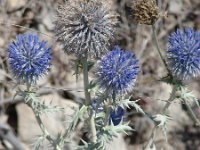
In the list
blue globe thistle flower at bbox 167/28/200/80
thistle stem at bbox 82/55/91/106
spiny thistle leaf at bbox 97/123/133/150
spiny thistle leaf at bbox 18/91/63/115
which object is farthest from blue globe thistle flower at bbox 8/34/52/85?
blue globe thistle flower at bbox 167/28/200/80

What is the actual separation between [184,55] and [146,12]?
448mm

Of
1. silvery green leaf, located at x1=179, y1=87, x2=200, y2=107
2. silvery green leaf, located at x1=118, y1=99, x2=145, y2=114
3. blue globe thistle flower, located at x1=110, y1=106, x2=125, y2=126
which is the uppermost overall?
silvery green leaf, located at x1=179, y1=87, x2=200, y2=107

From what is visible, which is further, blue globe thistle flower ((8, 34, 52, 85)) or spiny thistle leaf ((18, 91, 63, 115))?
blue globe thistle flower ((8, 34, 52, 85))

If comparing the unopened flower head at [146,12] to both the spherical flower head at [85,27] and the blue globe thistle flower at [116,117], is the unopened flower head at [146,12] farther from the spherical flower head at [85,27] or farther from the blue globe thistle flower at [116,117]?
the blue globe thistle flower at [116,117]

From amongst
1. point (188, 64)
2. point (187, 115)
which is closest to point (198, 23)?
point (187, 115)

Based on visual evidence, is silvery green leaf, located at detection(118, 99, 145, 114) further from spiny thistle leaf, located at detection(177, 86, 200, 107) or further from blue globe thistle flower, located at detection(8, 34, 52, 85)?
blue globe thistle flower, located at detection(8, 34, 52, 85)

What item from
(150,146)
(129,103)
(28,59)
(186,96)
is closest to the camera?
(129,103)

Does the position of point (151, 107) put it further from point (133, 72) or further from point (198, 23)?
point (133, 72)

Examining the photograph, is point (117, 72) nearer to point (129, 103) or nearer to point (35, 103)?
point (129, 103)

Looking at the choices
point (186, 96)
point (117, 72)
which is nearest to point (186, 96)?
point (186, 96)

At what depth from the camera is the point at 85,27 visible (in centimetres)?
279

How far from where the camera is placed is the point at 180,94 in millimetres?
2934

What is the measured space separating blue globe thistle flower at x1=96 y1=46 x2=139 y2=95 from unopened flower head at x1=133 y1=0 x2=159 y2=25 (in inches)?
8.9

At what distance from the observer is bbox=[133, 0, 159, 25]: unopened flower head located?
2.83 metres
